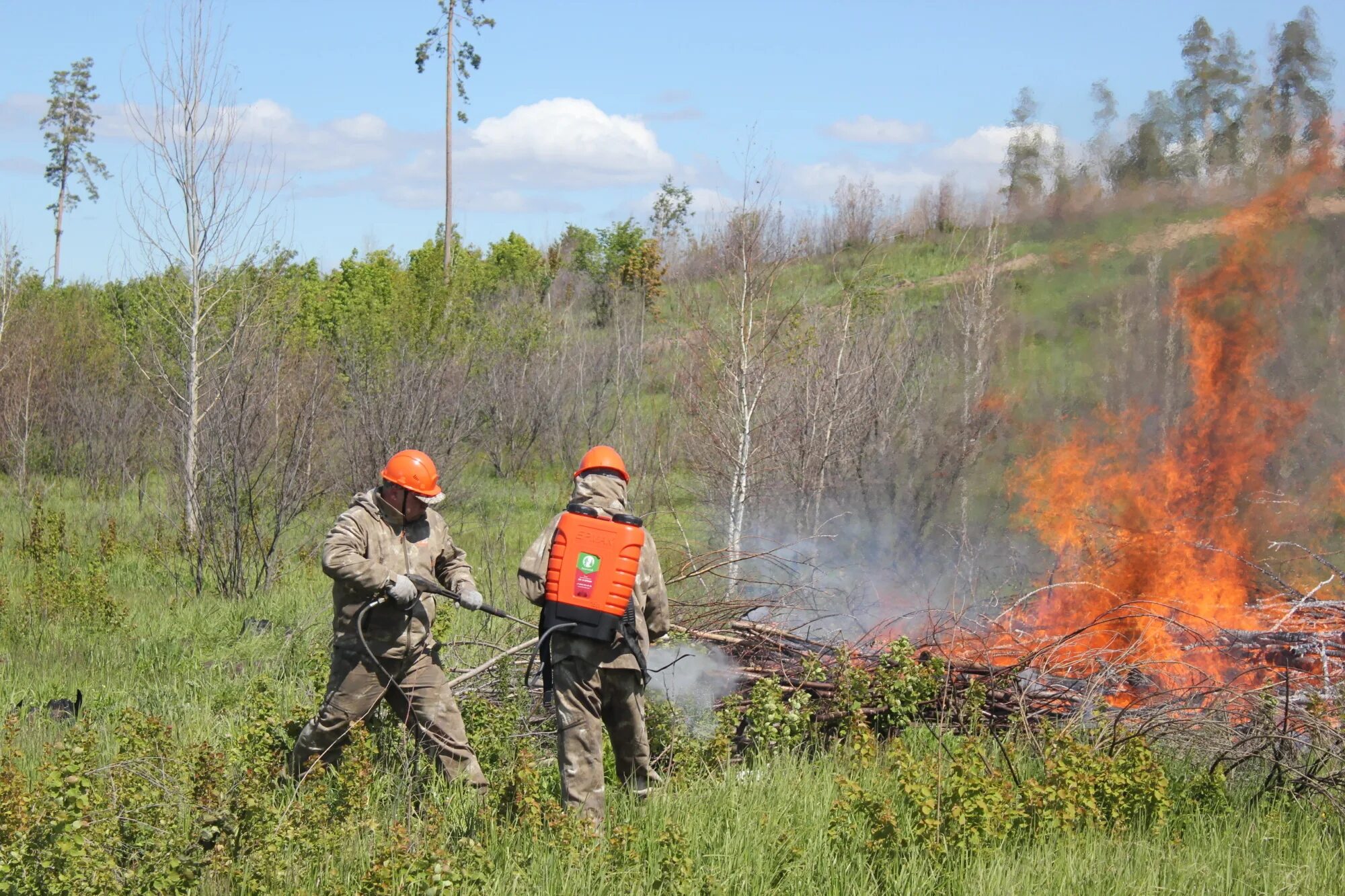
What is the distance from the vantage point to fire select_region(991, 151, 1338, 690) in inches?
355

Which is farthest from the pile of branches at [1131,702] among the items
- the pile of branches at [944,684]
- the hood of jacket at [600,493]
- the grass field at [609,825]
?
the hood of jacket at [600,493]

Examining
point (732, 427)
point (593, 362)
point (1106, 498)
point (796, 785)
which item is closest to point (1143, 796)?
point (796, 785)

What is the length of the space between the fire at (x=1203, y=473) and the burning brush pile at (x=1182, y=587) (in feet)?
0.05

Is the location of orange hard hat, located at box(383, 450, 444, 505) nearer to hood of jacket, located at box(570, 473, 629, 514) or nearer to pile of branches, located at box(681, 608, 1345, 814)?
hood of jacket, located at box(570, 473, 629, 514)

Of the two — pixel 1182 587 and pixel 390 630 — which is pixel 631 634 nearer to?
pixel 390 630

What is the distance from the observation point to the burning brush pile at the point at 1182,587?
6.30 metres

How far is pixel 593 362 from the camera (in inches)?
884

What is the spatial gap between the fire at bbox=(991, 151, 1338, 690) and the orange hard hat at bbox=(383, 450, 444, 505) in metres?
5.23

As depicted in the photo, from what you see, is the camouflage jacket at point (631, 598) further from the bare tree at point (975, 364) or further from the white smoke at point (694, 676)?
the bare tree at point (975, 364)

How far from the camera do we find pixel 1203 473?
9609 millimetres

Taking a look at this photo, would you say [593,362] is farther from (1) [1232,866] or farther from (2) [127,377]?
(1) [1232,866]

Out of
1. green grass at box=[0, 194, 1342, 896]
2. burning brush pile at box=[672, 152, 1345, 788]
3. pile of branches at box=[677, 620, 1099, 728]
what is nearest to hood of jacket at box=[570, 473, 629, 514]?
green grass at box=[0, 194, 1342, 896]

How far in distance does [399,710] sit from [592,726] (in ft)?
4.03

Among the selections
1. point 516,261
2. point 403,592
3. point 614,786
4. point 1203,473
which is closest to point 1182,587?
point 1203,473
